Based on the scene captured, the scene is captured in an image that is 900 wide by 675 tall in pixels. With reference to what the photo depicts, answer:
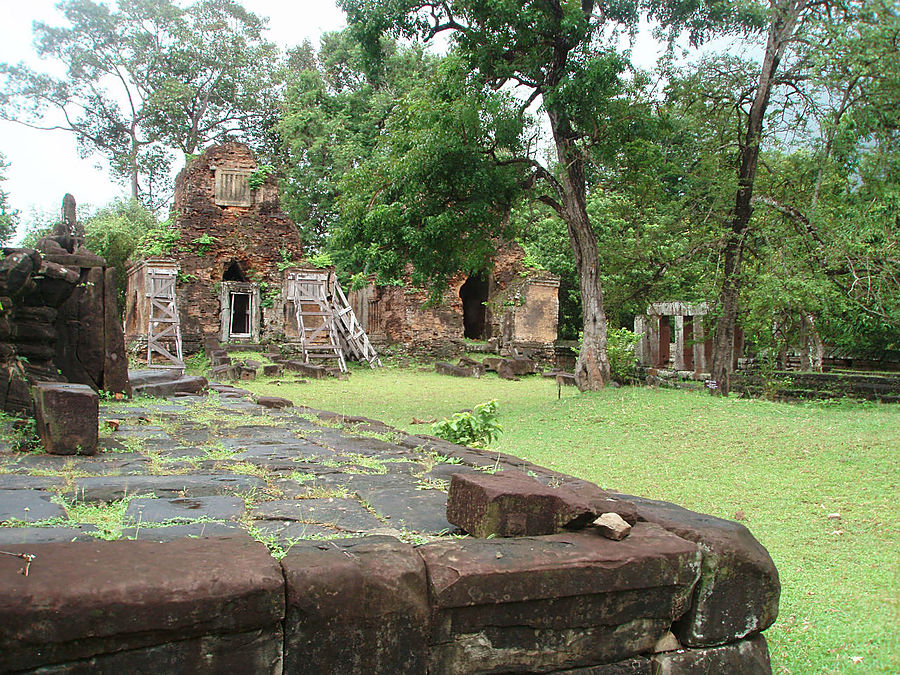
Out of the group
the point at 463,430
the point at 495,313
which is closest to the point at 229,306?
the point at 495,313

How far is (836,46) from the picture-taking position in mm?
10945

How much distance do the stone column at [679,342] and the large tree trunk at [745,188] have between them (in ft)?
23.4

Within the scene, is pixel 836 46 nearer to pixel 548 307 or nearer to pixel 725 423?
pixel 725 423

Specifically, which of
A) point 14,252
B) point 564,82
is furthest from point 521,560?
point 564,82

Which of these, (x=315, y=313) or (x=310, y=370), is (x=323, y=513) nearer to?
(x=310, y=370)

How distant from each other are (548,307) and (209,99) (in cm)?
2072

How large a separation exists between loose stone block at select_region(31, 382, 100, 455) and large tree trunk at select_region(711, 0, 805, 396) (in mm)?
10294

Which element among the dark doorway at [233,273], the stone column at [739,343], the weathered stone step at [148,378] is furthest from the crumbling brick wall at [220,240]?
the stone column at [739,343]

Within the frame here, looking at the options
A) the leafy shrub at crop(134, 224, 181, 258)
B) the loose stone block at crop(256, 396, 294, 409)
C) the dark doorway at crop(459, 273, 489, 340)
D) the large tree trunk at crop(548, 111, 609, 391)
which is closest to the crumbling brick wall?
the leafy shrub at crop(134, 224, 181, 258)

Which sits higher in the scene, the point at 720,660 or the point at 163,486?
the point at 163,486

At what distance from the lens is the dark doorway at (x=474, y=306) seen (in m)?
27.2

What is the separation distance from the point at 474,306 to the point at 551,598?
26.0 meters

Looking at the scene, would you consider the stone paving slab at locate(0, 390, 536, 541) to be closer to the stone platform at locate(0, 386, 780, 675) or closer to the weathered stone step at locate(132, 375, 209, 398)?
the stone platform at locate(0, 386, 780, 675)

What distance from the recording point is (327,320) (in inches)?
816
